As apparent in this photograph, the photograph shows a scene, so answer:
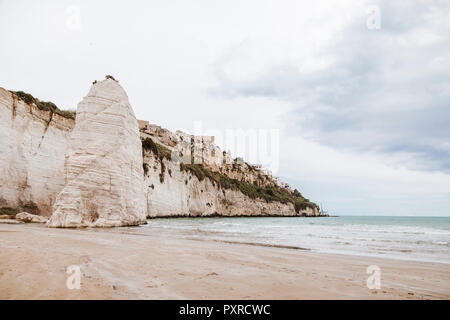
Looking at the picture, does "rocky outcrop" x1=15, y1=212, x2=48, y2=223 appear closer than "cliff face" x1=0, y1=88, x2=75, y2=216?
Yes

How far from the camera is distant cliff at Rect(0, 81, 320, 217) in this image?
20625mm

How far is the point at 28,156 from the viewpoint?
71.4 ft

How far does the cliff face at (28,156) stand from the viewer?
2014cm

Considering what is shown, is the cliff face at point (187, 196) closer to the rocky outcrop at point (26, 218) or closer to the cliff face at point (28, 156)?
the cliff face at point (28, 156)

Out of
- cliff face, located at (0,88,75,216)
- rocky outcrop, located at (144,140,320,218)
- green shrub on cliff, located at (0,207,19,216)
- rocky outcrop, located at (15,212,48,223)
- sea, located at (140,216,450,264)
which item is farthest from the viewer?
rocky outcrop, located at (144,140,320,218)

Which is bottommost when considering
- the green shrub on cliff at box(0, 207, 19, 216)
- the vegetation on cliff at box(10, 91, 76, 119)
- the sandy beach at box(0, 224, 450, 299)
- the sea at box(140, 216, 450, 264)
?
the sea at box(140, 216, 450, 264)

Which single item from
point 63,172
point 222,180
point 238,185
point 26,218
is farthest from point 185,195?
point 26,218

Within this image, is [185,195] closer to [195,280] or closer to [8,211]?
[8,211]

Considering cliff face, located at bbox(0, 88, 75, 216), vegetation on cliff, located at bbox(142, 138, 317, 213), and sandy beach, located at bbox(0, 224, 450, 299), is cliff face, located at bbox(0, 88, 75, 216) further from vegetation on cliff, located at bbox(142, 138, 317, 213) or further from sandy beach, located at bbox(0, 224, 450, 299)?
sandy beach, located at bbox(0, 224, 450, 299)

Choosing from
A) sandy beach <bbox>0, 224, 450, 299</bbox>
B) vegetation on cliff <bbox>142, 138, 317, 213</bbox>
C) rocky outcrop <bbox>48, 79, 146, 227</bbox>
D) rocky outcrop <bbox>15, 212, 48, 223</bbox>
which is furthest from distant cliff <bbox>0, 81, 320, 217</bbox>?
sandy beach <bbox>0, 224, 450, 299</bbox>

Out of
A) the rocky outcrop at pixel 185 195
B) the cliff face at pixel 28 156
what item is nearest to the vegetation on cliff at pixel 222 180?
the rocky outcrop at pixel 185 195

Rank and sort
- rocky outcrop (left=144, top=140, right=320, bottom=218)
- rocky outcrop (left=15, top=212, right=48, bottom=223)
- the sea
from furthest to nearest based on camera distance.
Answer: rocky outcrop (left=144, top=140, right=320, bottom=218) → rocky outcrop (left=15, top=212, right=48, bottom=223) → the sea

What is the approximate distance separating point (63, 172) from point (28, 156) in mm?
2796
